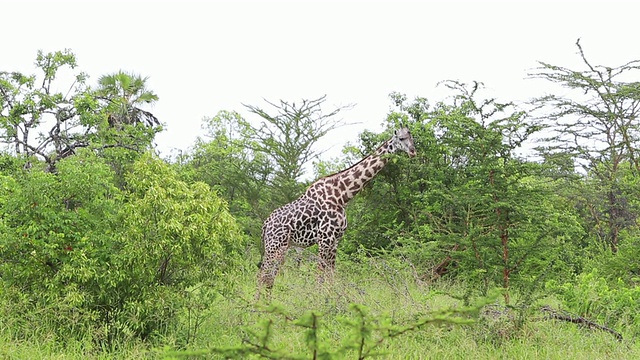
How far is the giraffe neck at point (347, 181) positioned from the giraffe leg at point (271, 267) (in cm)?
96

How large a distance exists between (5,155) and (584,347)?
9816 millimetres

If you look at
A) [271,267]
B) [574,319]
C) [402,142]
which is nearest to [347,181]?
[402,142]

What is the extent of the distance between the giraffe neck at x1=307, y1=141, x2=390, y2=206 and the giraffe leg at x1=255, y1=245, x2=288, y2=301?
0.96 m

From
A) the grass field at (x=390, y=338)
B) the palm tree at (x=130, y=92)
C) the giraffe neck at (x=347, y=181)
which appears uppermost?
the palm tree at (x=130, y=92)

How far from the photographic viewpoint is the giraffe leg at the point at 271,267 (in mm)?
8680

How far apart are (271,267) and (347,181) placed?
5.66ft

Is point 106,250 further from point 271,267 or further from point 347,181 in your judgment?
point 347,181

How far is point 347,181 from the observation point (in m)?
9.48

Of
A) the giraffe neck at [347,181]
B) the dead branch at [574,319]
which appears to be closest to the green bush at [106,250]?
the giraffe neck at [347,181]

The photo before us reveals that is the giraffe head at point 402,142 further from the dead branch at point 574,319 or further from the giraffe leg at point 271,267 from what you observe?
the dead branch at point 574,319

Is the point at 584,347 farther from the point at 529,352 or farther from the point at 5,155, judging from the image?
the point at 5,155

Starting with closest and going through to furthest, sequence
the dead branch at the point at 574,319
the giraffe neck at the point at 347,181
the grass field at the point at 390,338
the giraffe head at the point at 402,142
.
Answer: the grass field at the point at 390,338 → the dead branch at the point at 574,319 → the giraffe neck at the point at 347,181 → the giraffe head at the point at 402,142

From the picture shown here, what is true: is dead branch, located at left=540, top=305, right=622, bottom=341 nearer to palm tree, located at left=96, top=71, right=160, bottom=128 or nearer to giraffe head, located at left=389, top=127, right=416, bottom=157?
giraffe head, located at left=389, top=127, right=416, bottom=157

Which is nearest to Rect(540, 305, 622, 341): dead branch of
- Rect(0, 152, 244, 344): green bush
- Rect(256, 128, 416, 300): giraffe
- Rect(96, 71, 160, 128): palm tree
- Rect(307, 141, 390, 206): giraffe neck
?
Rect(256, 128, 416, 300): giraffe
